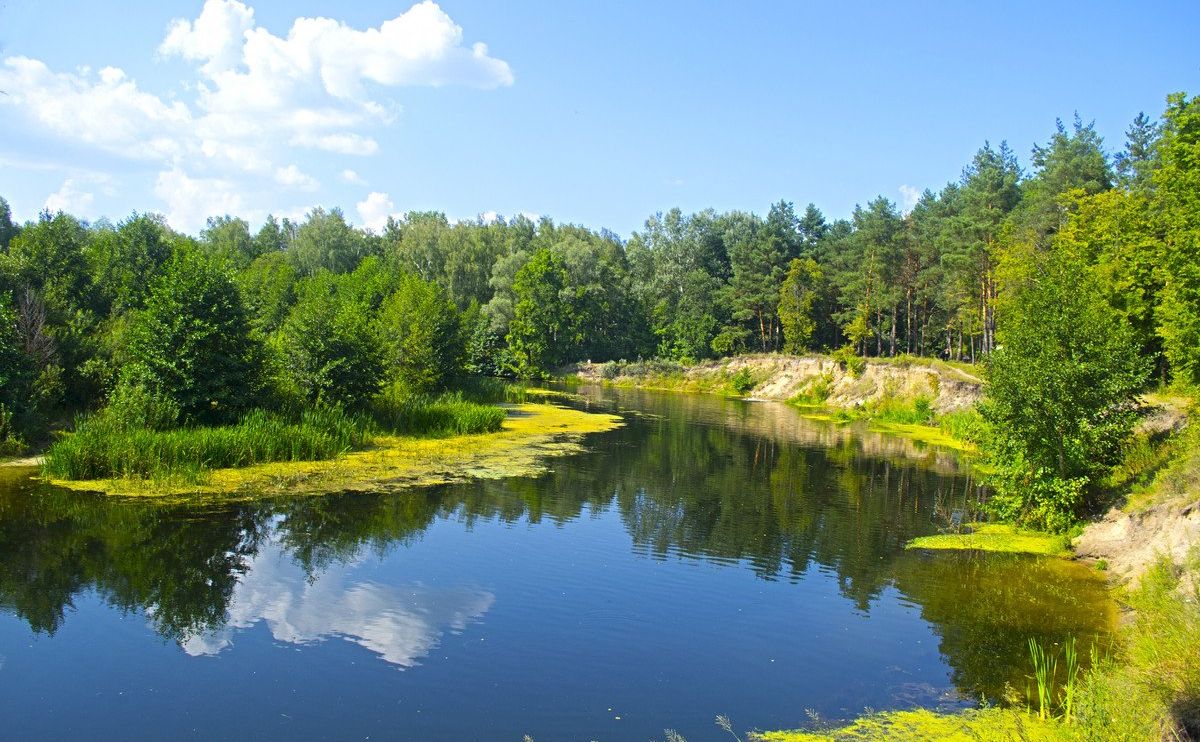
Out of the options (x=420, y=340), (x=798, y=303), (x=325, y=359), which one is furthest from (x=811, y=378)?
(x=325, y=359)

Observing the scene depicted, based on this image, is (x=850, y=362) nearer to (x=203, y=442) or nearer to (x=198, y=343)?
(x=198, y=343)

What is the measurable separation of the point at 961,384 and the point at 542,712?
4962 cm

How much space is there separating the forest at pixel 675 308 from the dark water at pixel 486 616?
439cm

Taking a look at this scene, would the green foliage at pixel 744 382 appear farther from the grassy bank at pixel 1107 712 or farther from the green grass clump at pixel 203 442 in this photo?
the grassy bank at pixel 1107 712

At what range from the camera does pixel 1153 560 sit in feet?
50.1

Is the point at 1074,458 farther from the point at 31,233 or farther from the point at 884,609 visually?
the point at 31,233

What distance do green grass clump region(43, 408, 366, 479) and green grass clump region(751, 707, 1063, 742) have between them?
57.0ft

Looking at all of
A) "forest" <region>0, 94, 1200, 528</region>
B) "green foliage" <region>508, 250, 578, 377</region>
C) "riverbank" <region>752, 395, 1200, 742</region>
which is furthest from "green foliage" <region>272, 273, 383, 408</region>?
"green foliage" <region>508, 250, 578, 377</region>

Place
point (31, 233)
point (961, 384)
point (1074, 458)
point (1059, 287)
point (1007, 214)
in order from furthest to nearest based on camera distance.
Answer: point (1007, 214)
point (961, 384)
point (31, 233)
point (1059, 287)
point (1074, 458)

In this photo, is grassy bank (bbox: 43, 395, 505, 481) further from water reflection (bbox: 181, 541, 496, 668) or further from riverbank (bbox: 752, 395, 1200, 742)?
riverbank (bbox: 752, 395, 1200, 742)

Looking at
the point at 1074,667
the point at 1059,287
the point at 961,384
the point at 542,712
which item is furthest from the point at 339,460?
the point at 961,384

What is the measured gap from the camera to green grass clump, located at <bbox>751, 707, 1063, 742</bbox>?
898 cm

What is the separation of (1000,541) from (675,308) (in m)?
75.7

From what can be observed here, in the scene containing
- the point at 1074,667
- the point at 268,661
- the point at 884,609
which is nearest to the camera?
the point at 268,661
